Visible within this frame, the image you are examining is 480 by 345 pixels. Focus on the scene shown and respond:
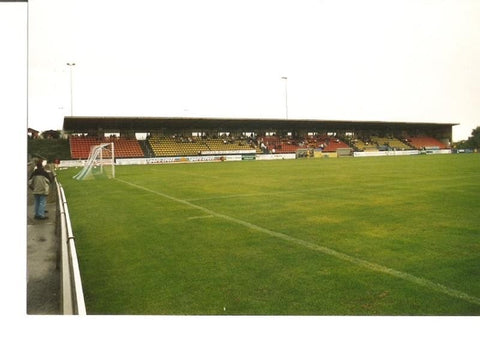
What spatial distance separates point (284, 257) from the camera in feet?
13.5

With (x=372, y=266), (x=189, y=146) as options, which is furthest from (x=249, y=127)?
(x=372, y=266)

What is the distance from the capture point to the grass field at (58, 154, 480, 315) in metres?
3.06

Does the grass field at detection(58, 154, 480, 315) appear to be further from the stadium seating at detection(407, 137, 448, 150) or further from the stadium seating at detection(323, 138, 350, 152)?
the stadium seating at detection(407, 137, 448, 150)

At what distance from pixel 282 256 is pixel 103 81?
512 cm

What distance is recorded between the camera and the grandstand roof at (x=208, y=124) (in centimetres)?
3114

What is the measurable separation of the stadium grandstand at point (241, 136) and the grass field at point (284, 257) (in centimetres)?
2475

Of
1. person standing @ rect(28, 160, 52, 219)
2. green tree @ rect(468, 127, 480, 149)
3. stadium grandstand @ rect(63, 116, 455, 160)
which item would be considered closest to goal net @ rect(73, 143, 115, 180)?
person standing @ rect(28, 160, 52, 219)

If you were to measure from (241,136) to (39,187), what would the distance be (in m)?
33.7

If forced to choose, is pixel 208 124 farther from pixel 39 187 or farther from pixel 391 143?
pixel 39 187

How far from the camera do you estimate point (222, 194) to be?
9430 mm

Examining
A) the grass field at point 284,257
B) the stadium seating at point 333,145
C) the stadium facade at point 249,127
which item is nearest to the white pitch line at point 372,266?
the grass field at point 284,257
